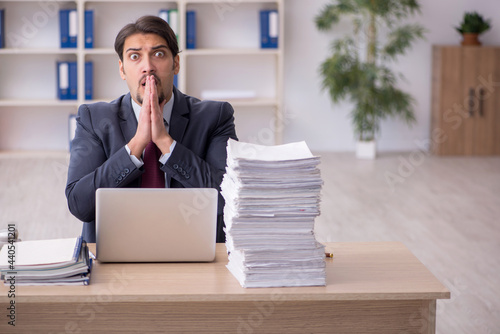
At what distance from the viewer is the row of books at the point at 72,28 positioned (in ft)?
21.0

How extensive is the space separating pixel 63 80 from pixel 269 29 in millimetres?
1964

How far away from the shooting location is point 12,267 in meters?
1.63

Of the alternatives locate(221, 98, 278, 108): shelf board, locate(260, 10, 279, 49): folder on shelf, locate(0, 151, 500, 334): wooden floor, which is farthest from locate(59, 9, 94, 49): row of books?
locate(260, 10, 279, 49): folder on shelf

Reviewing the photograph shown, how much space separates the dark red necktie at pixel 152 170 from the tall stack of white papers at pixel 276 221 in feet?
Result: 2.08

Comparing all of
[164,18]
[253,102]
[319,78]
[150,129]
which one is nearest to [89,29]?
[164,18]

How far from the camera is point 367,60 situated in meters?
6.65

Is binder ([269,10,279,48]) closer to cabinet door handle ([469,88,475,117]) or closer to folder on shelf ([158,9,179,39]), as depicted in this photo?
folder on shelf ([158,9,179,39])

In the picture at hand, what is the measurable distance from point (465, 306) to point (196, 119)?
1583 millimetres

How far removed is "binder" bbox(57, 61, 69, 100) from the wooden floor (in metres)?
0.57

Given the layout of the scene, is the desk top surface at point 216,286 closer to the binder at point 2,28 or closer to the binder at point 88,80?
the binder at point 88,80

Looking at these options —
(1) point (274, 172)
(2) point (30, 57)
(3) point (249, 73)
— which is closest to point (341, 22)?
(3) point (249, 73)

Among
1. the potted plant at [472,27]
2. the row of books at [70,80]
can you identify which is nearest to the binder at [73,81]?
the row of books at [70,80]

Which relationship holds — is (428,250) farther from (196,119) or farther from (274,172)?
(274,172)

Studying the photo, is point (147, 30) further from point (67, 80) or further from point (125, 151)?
point (67, 80)
